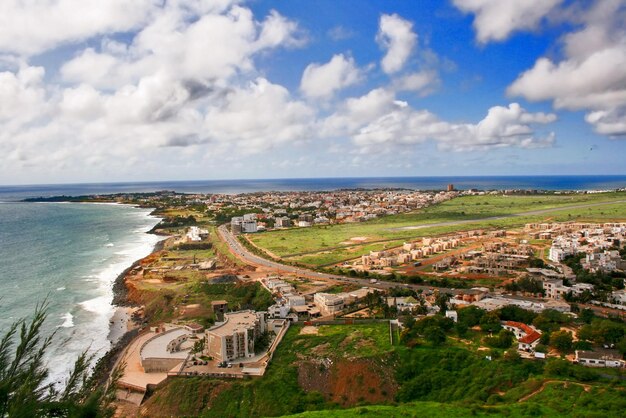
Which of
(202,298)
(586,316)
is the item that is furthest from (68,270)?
(586,316)

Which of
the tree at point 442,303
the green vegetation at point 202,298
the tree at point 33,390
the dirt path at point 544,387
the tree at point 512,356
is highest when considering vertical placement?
the tree at point 33,390

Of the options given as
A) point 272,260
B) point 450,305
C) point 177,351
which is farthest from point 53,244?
point 450,305

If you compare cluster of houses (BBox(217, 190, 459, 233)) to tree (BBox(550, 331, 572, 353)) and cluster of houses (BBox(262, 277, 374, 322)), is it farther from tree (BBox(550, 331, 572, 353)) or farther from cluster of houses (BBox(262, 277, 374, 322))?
tree (BBox(550, 331, 572, 353))

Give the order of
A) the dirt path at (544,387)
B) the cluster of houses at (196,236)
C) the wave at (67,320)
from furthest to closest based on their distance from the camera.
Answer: the cluster of houses at (196,236), the wave at (67,320), the dirt path at (544,387)

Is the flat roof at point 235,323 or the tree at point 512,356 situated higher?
the flat roof at point 235,323

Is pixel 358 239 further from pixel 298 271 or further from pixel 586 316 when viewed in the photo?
pixel 586 316

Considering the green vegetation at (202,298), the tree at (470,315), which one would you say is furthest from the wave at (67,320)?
the tree at (470,315)

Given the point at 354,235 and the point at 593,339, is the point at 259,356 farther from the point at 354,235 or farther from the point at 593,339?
the point at 354,235

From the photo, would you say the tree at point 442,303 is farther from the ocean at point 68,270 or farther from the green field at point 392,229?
the ocean at point 68,270
